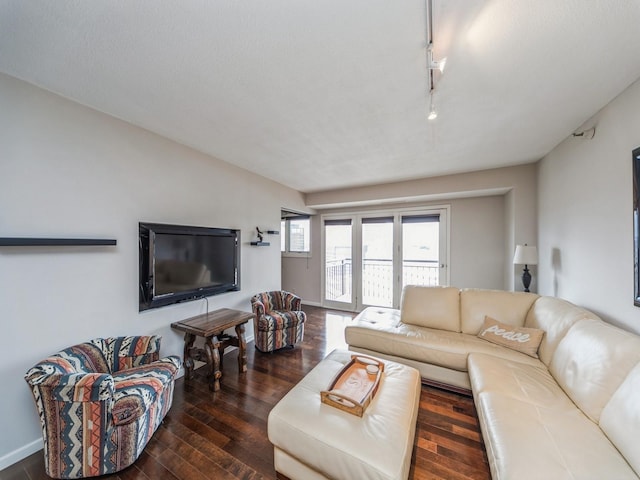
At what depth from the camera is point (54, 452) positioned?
1.36 meters

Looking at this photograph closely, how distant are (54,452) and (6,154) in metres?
1.86

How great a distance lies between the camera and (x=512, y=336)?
6.91ft

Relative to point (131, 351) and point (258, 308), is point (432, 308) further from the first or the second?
point (131, 351)

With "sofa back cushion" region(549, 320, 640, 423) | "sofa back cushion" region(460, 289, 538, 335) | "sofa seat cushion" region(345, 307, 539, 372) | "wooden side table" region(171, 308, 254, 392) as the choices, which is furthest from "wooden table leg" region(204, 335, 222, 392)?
"sofa back cushion" region(549, 320, 640, 423)

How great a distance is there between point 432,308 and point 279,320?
1819 mm

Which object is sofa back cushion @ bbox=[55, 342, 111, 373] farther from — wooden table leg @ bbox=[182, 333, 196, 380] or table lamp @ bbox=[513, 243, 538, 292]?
table lamp @ bbox=[513, 243, 538, 292]

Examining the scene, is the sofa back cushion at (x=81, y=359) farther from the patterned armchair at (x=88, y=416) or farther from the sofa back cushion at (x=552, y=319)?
the sofa back cushion at (x=552, y=319)

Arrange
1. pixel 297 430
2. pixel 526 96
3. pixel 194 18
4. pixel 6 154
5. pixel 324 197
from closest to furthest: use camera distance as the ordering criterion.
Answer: pixel 194 18
pixel 297 430
pixel 6 154
pixel 526 96
pixel 324 197

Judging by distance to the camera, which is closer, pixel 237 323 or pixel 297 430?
pixel 297 430

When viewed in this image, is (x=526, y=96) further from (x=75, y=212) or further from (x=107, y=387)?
(x=75, y=212)

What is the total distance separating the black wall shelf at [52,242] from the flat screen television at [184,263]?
0.31 meters

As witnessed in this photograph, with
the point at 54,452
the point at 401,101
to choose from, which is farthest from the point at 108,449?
the point at 401,101

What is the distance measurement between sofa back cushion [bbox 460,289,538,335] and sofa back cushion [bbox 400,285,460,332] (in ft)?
0.26

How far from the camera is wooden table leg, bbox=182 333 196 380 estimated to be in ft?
7.89
